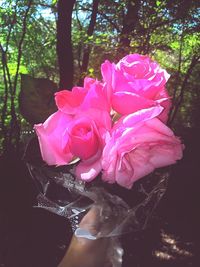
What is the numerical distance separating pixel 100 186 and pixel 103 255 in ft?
0.68

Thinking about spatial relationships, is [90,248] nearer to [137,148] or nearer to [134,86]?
[137,148]

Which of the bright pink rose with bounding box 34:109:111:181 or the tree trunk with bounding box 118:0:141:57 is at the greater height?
the tree trunk with bounding box 118:0:141:57

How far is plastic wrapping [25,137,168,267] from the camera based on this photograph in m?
0.87

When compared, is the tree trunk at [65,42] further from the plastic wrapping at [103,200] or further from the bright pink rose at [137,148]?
the bright pink rose at [137,148]

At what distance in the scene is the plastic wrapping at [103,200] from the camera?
87cm

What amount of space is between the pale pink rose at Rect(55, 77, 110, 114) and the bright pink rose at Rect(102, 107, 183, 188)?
69 millimetres

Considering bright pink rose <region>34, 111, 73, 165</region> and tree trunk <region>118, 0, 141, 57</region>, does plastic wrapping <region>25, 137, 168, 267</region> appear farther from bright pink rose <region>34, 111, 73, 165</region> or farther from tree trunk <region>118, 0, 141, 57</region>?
tree trunk <region>118, 0, 141, 57</region>

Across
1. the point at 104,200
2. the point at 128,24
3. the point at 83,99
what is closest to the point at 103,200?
the point at 104,200

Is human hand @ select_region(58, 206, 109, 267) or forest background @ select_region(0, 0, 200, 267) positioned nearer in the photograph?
human hand @ select_region(58, 206, 109, 267)

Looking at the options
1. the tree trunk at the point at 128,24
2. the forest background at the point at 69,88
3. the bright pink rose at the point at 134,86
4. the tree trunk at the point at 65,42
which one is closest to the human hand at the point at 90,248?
the bright pink rose at the point at 134,86

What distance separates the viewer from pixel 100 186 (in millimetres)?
851

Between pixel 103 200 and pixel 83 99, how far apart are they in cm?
24

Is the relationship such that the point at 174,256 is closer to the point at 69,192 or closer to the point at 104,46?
the point at 104,46

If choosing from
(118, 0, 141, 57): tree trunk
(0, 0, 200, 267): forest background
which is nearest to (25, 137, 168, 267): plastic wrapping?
(0, 0, 200, 267): forest background
